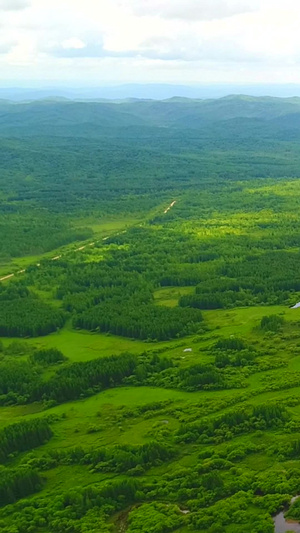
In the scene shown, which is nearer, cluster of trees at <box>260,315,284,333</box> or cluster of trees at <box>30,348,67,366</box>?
cluster of trees at <box>30,348,67,366</box>

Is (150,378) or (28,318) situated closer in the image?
(150,378)

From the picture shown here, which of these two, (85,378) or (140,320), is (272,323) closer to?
(140,320)

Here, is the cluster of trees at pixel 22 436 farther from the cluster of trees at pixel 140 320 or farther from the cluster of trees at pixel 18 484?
the cluster of trees at pixel 140 320

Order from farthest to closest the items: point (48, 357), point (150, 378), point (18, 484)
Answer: point (48, 357) < point (150, 378) < point (18, 484)

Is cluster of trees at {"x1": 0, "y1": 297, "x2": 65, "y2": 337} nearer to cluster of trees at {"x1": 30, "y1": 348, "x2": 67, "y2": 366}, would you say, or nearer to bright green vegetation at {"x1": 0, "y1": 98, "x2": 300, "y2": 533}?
bright green vegetation at {"x1": 0, "y1": 98, "x2": 300, "y2": 533}

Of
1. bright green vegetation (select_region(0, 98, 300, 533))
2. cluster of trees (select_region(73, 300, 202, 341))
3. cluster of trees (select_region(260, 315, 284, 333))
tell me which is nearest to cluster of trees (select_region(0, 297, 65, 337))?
bright green vegetation (select_region(0, 98, 300, 533))

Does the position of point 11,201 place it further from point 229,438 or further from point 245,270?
point 229,438

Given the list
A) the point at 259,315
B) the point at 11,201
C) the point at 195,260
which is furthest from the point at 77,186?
the point at 259,315

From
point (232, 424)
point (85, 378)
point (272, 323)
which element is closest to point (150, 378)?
point (85, 378)

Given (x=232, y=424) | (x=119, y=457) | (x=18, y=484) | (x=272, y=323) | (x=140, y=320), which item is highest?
(x=272, y=323)
